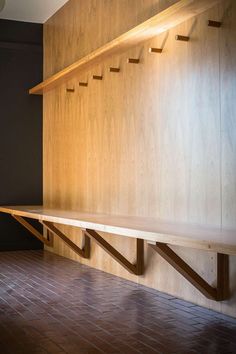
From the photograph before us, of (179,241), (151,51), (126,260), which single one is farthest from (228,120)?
(126,260)

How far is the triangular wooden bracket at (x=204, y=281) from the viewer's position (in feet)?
11.7

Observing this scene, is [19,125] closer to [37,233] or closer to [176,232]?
[37,233]

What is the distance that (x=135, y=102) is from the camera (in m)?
4.91

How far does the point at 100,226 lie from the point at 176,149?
33.6 inches

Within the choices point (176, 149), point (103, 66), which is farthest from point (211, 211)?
point (103, 66)

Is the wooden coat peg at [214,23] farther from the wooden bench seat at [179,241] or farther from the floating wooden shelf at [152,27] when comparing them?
the wooden bench seat at [179,241]

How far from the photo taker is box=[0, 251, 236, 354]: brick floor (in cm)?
300

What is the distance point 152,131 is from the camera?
4.60 m

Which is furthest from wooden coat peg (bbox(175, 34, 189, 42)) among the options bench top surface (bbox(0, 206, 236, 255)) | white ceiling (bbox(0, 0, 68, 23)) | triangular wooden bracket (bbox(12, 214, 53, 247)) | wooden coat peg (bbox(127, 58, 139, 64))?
triangular wooden bracket (bbox(12, 214, 53, 247))

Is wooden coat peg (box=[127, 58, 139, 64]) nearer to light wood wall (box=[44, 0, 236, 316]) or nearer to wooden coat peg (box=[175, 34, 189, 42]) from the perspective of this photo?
light wood wall (box=[44, 0, 236, 316])

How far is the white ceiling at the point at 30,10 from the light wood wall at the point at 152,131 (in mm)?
249

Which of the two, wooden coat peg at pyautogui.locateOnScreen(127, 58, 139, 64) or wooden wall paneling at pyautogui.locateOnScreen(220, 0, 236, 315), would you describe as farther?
wooden coat peg at pyautogui.locateOnScreen(127, 58, 139, 64)

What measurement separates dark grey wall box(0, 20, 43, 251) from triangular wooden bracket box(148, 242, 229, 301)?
4.29 metres

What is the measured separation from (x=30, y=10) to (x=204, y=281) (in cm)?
496
